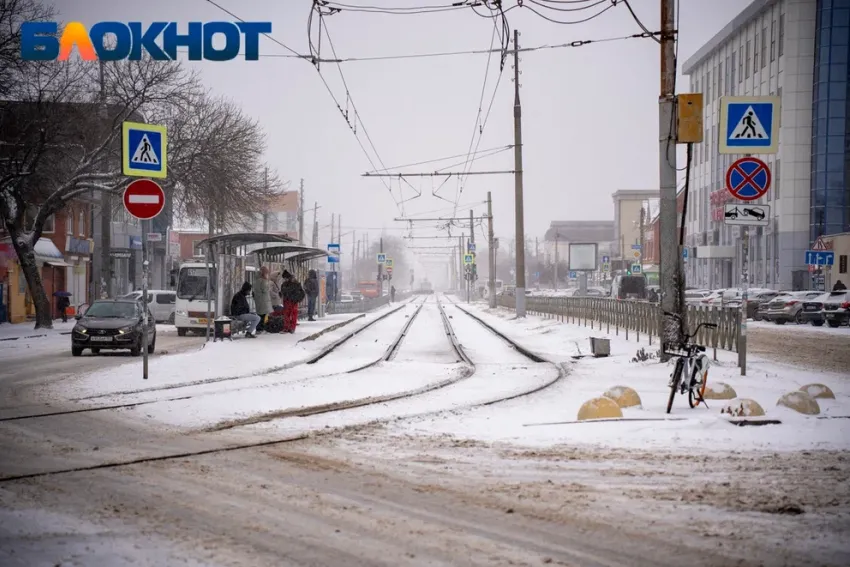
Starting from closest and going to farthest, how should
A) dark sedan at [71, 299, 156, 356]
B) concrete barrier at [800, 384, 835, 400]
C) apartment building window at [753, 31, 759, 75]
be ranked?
concrete barrier at [800, 384, 835, 400]
dark sedan at [71, 299, 156, 356]
apartment building window at [753, 31, 759, 75]

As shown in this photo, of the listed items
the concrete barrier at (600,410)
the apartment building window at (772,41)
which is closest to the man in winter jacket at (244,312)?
the concrete barrier at (600,410)

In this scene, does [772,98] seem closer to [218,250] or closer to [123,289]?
[218,250]

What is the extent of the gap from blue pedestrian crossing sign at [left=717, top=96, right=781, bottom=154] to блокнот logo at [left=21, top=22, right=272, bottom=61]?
485 inches

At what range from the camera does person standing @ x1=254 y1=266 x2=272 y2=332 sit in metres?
27.1

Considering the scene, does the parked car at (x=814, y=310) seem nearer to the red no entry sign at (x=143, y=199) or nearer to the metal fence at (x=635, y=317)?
the metal fence at (x=635, y=317)

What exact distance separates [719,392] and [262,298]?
17.8 metres

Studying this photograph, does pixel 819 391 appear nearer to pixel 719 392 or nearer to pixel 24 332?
pixel 719 392

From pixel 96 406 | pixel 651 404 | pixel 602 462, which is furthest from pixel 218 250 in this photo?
pixel 602 462

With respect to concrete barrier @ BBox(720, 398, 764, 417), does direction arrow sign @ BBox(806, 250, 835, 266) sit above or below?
above

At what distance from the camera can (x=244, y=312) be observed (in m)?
25.6

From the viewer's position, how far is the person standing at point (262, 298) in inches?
1068

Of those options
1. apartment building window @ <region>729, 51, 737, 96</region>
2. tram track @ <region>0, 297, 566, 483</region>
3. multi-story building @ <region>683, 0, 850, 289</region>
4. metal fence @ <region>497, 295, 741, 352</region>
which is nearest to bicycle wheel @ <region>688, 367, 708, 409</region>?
tram track @ <region>0, 297, 566, 483</region>

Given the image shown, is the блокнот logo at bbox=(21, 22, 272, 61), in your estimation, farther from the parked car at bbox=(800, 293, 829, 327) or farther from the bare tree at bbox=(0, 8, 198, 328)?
the parked car at bbox=(800, 293, 829, 327)

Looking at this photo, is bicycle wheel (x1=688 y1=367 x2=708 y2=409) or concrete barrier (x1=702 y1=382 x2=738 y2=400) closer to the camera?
bicycle wheel (x1=688 y1=367 x2=708 y2=409)
